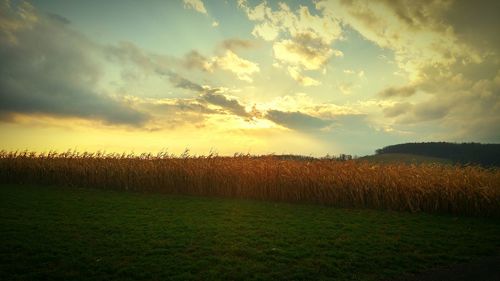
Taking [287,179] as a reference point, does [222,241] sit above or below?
below

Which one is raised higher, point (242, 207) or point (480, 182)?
point (480, 182)

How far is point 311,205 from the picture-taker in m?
19.9

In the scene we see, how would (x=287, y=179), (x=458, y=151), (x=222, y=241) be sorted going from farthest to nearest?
(x=458, y=151) → (x=287, y=179) → (x=222, y=241)

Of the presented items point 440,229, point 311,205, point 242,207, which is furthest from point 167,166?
point 440,229

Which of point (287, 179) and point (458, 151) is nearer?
point (287, 179)

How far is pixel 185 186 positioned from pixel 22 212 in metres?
10.4

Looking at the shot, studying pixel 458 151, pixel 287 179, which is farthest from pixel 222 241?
pixel 458 151

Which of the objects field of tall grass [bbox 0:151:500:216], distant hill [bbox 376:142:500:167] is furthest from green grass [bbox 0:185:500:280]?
distant hill [bbox 376:142:500:167]

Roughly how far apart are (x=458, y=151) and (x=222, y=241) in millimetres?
121428

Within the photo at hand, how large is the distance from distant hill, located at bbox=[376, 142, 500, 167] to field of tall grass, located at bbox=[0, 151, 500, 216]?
7976 centimetres

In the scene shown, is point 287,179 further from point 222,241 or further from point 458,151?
point 458,151

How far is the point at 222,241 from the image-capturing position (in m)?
11.3

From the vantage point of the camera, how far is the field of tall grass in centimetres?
1877

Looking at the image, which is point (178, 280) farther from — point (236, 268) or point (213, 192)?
point (213, 192)
